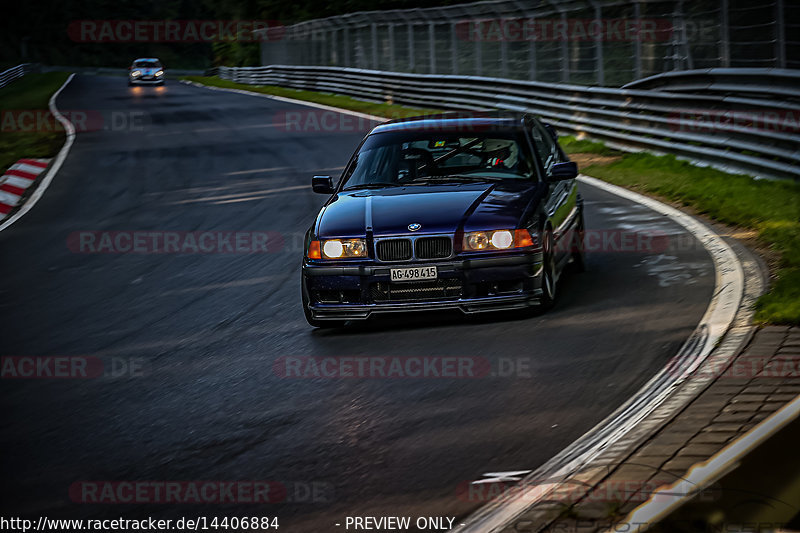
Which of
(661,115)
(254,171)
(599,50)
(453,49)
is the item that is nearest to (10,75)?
(453,49)

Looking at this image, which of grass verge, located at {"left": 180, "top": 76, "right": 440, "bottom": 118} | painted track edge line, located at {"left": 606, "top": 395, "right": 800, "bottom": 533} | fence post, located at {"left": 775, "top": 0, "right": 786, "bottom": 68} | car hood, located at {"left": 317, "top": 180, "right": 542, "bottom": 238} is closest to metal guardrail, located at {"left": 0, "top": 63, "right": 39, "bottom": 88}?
grass verge, located at {"left": 180, "top": 76, "right": 440, "bottom": 118}

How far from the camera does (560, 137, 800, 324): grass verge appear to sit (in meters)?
7.77

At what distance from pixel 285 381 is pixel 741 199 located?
737cm

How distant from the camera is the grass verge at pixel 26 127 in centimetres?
2508

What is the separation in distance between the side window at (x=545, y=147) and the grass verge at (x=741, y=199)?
2.06 metres

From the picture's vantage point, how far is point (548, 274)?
324 inches

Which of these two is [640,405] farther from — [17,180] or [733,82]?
[17,180]

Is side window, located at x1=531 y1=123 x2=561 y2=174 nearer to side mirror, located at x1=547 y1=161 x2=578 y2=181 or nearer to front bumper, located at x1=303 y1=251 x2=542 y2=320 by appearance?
side mirror, located at x1=547 y1=161 x2=578 y2=181

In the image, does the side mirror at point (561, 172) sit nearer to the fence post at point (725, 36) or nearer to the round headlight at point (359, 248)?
the round headlight at point (359, 248)

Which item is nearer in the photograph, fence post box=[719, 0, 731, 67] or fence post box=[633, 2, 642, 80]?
fence post box=[719, 0, 731, 67]

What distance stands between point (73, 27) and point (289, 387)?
120 m

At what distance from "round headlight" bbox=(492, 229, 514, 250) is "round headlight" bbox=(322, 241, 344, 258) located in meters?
1.11

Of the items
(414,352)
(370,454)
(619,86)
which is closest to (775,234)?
(414,352)

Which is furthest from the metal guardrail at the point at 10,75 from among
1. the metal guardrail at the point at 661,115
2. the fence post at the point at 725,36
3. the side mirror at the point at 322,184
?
the side mirror at the point at 322,184
